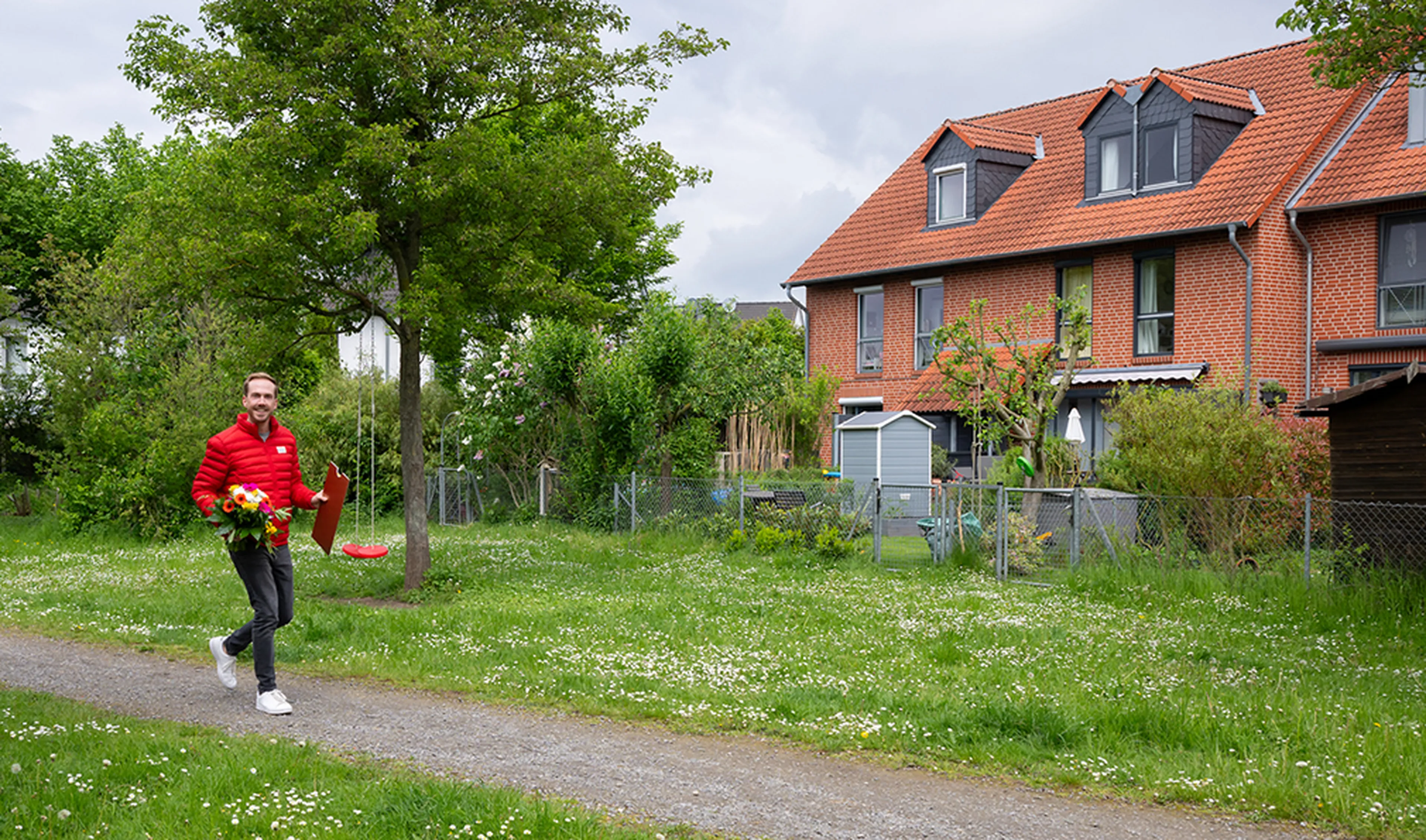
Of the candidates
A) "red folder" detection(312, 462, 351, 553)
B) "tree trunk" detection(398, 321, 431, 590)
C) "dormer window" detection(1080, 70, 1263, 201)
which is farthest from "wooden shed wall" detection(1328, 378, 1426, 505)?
"dormer window" detection(1080, 70, 1263, 201)

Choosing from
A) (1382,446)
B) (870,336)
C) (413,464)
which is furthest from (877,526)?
(870,336)

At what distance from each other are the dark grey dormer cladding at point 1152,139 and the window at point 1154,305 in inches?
59.0

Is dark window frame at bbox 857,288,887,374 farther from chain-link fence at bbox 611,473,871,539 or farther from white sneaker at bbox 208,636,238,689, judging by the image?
white sneaker at bbox 208,636,238,689

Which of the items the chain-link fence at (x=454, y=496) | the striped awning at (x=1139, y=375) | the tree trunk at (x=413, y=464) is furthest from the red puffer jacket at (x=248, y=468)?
the striped awning at (x=1139, y=375)

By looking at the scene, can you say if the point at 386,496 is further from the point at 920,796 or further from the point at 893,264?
the point at 920,796

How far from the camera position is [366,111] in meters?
13.2

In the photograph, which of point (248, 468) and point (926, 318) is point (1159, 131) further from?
point (248, 468)

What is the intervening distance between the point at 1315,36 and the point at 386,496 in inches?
788

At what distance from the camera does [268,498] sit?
7957 mm

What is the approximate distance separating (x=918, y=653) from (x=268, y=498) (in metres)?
5.11

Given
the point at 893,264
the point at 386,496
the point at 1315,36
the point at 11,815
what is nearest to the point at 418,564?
the point at 11,815

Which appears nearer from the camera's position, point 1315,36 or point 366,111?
point 1315,36

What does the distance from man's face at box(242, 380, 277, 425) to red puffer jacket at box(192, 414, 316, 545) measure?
0.07 meters

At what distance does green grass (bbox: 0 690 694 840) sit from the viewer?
523 centimetres
